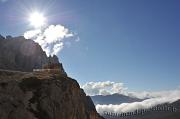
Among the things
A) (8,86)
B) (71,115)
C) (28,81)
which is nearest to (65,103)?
(71,115)

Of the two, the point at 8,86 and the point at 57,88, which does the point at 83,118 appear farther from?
the point at 8,86

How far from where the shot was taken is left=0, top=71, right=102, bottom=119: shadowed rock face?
59.9m

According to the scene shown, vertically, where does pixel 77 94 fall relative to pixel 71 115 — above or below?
above

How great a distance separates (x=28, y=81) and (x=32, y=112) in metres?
10.7

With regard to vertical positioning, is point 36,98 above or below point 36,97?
below

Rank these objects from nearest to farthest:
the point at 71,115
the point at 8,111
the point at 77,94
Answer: the point at 8,111 → the point at 71,115 → the point at 77,94

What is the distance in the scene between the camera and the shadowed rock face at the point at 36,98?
59875 millimetres

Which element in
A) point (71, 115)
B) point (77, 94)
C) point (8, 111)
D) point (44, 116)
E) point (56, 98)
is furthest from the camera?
point (77, 94)

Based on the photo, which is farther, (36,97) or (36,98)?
(36,97)

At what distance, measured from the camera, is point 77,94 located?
279ft

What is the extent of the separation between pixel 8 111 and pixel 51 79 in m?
17.0

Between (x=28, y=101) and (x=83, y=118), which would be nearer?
(x=28, y=101)

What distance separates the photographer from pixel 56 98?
7031cm

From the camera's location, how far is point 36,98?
217 feet
